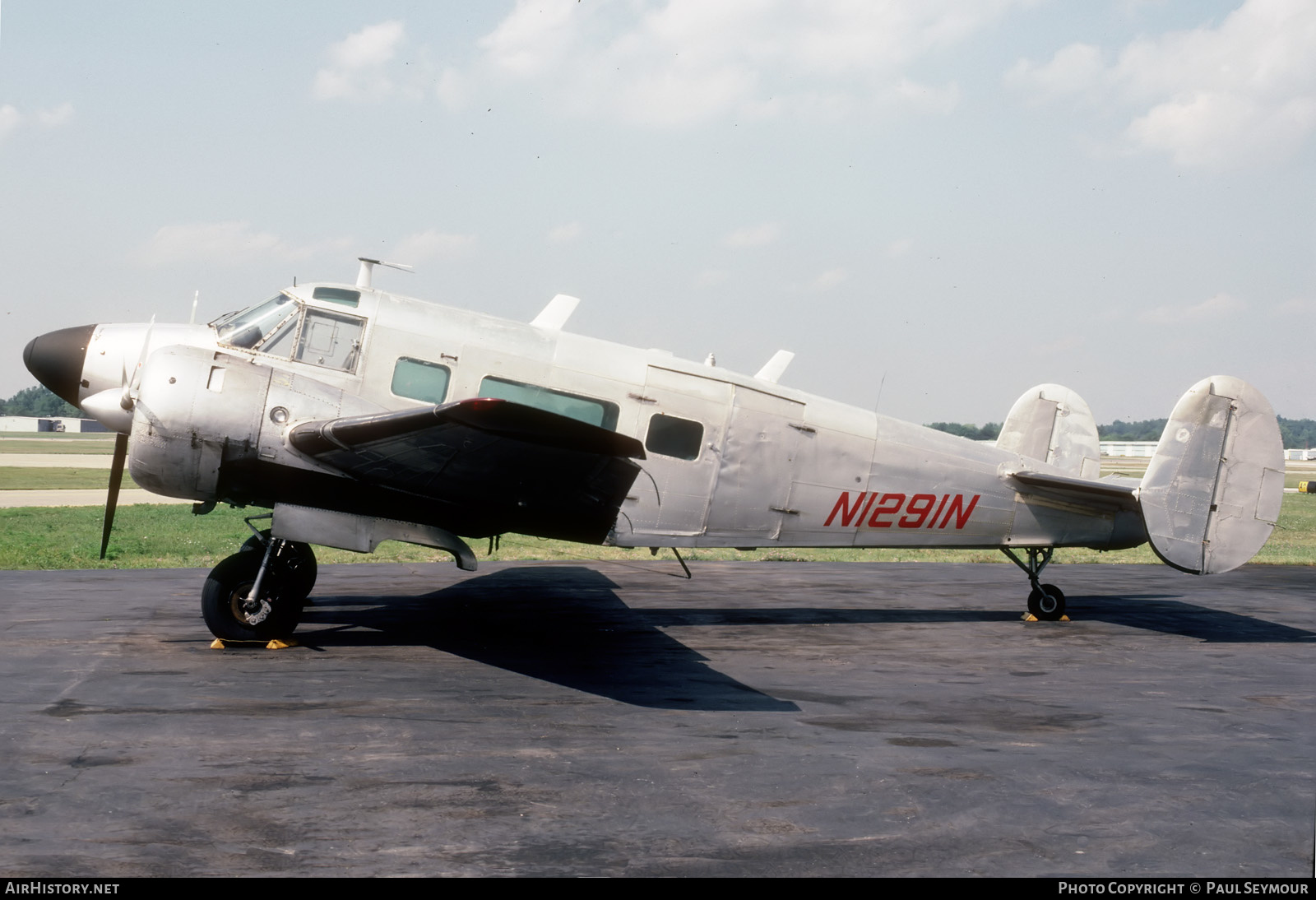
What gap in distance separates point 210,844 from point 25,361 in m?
7.64

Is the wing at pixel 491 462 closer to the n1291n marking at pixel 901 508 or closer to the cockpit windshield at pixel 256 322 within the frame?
the cockpit windshield at pixel 256 322

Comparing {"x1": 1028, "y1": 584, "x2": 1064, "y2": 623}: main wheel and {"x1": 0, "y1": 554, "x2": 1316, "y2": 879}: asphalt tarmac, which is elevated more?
{"x1": 1028, "y1": 584, "x2": 1064, "y2": 623}: main wheel

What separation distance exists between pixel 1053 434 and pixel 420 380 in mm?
9296

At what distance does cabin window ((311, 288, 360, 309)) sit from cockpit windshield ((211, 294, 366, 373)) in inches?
5.4

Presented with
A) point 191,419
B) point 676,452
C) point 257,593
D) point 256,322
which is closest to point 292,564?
point 257,593

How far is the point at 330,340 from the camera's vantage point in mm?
9930

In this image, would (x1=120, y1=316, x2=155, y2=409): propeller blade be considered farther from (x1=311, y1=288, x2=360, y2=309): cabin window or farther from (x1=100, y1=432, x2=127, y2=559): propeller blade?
(x1=311, y1=288, x2=360, y2=309): cabin window

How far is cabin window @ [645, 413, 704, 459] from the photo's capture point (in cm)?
1065

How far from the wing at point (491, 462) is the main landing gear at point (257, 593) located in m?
1.27

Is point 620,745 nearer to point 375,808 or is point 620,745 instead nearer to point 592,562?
point 375,808

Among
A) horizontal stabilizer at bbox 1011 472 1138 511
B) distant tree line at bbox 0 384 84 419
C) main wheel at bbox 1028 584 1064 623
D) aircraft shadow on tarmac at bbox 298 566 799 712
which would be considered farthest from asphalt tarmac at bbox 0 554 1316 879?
distant tree line at bbox 0 384 84 419

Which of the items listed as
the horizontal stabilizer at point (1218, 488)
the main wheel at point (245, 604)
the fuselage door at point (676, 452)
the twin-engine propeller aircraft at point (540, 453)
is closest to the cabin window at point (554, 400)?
the twin-engine propeller aircraft at point (540, 453)

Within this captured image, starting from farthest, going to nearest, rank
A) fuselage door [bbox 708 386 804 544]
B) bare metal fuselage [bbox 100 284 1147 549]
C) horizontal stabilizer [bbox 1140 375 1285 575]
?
horizontal stabilizer [bbox 1140 375 1285 575] < fuselage door [bbox 708 386 804 544] < bare metal fuselage [bbox 100 284 1147 549]

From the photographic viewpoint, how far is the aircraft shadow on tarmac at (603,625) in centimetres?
873
